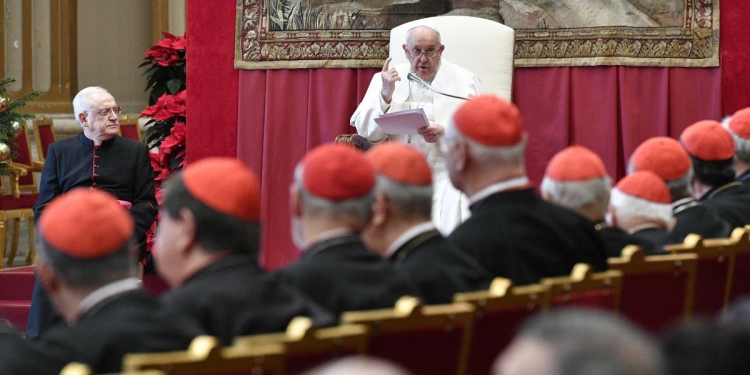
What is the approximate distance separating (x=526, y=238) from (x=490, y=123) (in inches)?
14.9

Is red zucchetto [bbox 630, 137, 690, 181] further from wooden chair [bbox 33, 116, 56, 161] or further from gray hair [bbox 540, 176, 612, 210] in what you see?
wooden chair [bbox 33, 116, 56, 161]

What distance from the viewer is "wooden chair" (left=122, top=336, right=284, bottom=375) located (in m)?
1.84

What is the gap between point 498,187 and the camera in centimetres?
328

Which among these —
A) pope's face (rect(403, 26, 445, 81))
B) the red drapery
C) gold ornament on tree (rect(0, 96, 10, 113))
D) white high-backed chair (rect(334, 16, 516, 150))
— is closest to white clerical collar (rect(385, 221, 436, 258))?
pope's face (rect(403, 26, 445, 81))

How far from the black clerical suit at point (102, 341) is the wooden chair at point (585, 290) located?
0.88 m

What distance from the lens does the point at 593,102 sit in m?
7.34

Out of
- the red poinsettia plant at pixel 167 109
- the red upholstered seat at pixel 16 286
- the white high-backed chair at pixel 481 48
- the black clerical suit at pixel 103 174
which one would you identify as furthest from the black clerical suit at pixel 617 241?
the red upholstered seat at pixel 16 286

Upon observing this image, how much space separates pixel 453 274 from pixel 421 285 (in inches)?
3.5

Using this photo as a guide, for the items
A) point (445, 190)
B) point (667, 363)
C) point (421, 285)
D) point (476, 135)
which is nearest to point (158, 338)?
point (421, 285)

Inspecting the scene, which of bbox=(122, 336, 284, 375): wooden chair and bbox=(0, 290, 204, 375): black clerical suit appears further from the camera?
bbox=(0, 290, 204, 375): black clerical suit

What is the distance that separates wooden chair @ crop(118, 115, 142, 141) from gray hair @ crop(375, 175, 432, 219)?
697cm

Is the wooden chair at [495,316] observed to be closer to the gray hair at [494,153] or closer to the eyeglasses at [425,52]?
the gray hair at [494,153]

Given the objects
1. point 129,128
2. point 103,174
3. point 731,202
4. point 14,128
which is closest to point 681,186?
point 731,202

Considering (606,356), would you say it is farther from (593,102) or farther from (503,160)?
(593,102)
